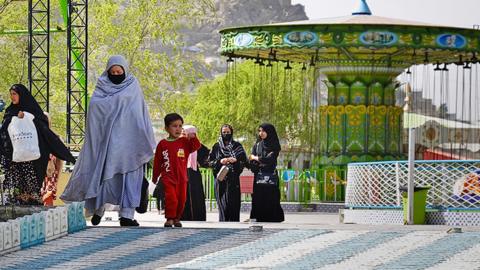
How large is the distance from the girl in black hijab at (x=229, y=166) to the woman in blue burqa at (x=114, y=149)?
17.7ft

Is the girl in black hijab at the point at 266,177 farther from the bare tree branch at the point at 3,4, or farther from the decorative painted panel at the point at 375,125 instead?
the bare tree branch at the point at 3,4

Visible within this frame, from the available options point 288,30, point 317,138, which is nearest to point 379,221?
point 288,30

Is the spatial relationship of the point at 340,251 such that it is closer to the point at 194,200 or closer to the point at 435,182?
the point at 435,182

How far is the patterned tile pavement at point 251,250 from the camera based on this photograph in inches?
458

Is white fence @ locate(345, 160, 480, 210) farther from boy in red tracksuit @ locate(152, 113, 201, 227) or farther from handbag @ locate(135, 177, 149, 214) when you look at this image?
handbag @ locate(135, 177, 149, 214)

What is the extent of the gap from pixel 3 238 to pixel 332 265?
2797 mm

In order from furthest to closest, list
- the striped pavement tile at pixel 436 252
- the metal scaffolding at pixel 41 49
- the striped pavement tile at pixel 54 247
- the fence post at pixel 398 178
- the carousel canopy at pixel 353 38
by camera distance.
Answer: the metal scaffolding at pixel 41 49 → the carousel canopy at pixel 353 38 → the fence post at pixel 398 178 → the striped pavement tile at pixel 54 247 → the striped pavement tile at pixel 436 252

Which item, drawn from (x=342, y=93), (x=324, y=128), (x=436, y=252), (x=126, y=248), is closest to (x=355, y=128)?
(x=324, y=128)

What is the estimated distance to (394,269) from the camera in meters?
11.2

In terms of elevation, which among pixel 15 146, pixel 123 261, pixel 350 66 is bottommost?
pixel 123 261

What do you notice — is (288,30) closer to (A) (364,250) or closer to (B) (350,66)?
(B) (350,66)

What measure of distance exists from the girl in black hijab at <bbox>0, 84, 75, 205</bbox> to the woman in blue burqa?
490mm

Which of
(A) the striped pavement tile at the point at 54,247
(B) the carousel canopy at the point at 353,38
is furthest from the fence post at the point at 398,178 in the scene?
(A) the striped pavement tile at the point at 54,247

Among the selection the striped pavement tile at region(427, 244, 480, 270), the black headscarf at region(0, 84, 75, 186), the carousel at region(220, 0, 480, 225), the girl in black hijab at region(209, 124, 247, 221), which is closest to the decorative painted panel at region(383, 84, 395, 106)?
the carousel at region(220, 0, 480, 225)
